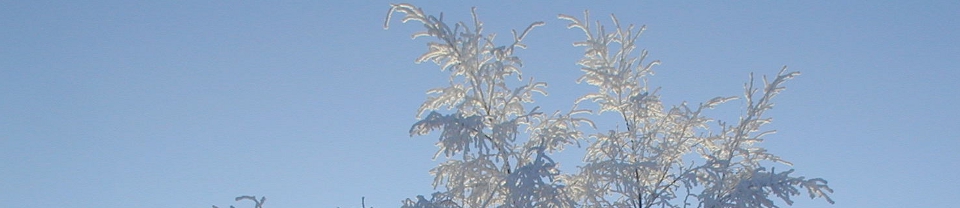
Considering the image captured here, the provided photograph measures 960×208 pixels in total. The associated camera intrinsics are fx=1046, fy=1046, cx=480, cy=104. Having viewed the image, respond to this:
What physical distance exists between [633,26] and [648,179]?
75.9 inches

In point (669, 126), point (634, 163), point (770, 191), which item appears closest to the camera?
point (770, 191)

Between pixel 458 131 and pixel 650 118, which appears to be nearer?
pixel 458 131

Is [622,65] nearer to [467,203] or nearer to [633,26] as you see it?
[633,26]

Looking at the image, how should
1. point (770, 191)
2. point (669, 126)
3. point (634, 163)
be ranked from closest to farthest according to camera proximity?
point (770, 191) < point (634, 163) < point (669, 126)

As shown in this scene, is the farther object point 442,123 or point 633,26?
point 633,26

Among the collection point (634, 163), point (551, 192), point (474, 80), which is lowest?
point (551, 192)

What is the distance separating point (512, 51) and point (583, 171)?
148 cm

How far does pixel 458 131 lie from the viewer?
33.2 feet

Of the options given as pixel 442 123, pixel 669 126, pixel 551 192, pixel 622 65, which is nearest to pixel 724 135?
pixel 669 126

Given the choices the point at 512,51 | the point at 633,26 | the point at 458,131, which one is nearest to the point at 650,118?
the point at 633,26

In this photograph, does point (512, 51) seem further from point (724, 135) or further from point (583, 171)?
point (724, 135)

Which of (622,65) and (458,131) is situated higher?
(622,65)

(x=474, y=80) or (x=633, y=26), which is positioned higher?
(x=633, y=26)

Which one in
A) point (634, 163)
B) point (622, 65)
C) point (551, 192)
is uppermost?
point (622, 65)
